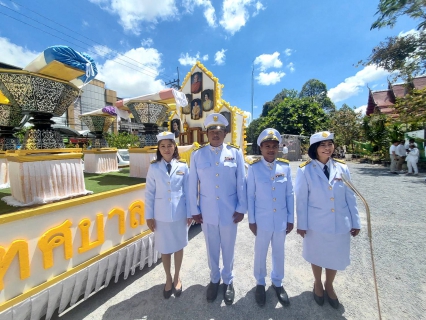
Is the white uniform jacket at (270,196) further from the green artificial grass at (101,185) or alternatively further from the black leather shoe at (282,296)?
the green artificial grass at (101,185)

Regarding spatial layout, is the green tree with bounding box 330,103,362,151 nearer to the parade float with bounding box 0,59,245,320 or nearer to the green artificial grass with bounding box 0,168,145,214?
the green artificial grass with bounding box 0,168,145,214

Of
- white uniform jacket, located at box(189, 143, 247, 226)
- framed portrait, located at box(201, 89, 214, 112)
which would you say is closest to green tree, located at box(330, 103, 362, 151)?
framed portrait, located at box(201, 89, 214, 112)

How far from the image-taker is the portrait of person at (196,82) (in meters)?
7.27

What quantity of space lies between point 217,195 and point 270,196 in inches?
23.3

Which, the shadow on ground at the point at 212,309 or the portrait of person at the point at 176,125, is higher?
the portrait of person at the point at 176,125

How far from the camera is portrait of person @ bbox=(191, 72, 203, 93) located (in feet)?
23.9

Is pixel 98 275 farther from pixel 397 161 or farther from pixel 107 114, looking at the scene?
pixel 397 161

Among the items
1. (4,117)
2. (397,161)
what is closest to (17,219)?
(4,117)

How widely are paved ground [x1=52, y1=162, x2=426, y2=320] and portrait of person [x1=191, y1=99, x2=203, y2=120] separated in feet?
16.4

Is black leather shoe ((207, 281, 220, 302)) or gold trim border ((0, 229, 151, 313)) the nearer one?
gold trim border ((0, 229, 151, 313))

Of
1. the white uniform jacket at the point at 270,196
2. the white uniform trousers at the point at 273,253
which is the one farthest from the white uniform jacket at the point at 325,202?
the white uniform trousers at the point at 273,253

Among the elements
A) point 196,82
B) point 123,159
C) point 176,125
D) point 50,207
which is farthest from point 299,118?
point 50,207

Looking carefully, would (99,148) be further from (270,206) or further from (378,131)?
(378,131)

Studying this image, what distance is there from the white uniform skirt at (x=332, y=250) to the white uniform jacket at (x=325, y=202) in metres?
0.09
